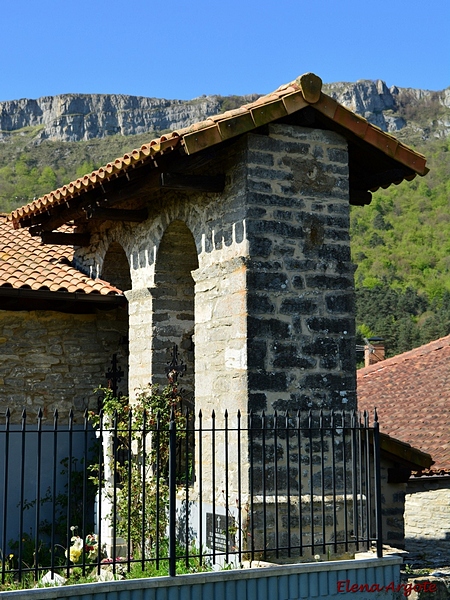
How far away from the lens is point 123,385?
9.41m

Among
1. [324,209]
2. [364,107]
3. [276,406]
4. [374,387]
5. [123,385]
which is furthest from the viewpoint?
[364,107]

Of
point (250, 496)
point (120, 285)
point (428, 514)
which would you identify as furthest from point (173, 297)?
point (428, 514)

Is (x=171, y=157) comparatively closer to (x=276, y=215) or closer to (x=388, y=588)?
(x=276, y=215)

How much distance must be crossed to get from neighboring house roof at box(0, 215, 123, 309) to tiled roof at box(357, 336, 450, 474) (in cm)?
592

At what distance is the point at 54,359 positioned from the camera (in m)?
9.12

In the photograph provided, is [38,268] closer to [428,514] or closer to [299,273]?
[299,273]

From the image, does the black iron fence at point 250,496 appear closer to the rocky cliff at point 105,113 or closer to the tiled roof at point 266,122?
the tiled roof at point 266,122

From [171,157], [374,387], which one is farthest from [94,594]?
[374,387]

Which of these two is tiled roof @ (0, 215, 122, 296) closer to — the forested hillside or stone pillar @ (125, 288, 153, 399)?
stone pillar @ (125, 288, 153, 399)

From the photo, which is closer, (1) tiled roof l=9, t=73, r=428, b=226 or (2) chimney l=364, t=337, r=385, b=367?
(1) tiled roof l=9, t=73, r=428, b=226

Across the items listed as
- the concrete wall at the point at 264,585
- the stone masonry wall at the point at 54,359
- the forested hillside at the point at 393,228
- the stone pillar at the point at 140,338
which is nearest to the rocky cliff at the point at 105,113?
the forested hillside at the point at 393,228

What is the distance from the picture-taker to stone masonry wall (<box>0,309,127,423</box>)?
8.89 m

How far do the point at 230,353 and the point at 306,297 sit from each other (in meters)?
0.87

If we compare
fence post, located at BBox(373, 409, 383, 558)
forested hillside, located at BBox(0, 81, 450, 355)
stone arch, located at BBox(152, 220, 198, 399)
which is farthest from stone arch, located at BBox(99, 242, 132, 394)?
forested hillside, located at BBox(0, 81, 450, 355)
